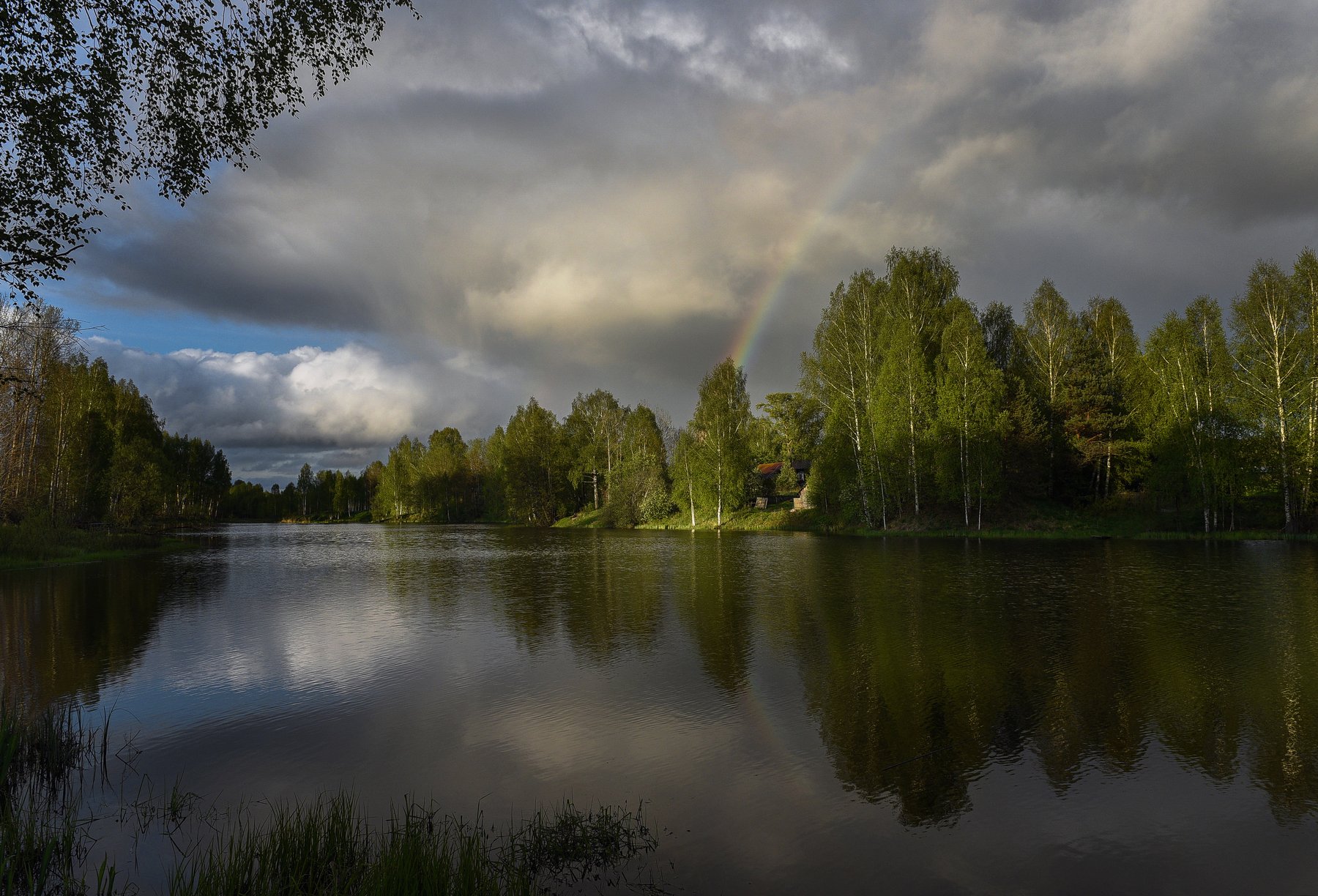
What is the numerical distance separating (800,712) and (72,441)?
69097 mm

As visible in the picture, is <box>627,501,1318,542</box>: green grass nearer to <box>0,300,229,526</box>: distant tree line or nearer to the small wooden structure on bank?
the small wooden structure on bank

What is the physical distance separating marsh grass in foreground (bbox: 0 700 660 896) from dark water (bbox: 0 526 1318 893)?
560 mm

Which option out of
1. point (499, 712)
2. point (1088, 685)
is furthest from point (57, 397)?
point (1088, 685)

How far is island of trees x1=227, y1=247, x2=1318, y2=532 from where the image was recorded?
145 ft

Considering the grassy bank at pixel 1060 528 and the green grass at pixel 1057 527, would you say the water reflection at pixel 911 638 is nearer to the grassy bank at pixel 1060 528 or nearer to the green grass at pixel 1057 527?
the green grass at pixel 1057 527

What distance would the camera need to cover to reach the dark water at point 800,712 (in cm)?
718

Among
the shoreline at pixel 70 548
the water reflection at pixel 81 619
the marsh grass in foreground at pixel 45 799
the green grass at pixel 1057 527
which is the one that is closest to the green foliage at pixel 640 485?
the green grass at pixel 1057 527

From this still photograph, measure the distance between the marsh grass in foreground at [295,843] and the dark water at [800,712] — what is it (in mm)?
560

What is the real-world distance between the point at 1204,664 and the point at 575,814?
1347 centimetres

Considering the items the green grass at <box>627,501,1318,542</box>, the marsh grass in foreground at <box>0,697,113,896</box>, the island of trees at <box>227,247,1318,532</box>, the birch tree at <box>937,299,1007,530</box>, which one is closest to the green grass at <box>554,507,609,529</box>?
the island of trees at <box>227,247,1318,532</box>

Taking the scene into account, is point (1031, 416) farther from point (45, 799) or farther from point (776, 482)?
point (45, 799)

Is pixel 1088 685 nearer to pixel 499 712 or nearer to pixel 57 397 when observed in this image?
pixel 499 712

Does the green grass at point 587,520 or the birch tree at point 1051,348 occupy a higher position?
the birch tree at point 1051,348

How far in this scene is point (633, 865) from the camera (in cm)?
672
